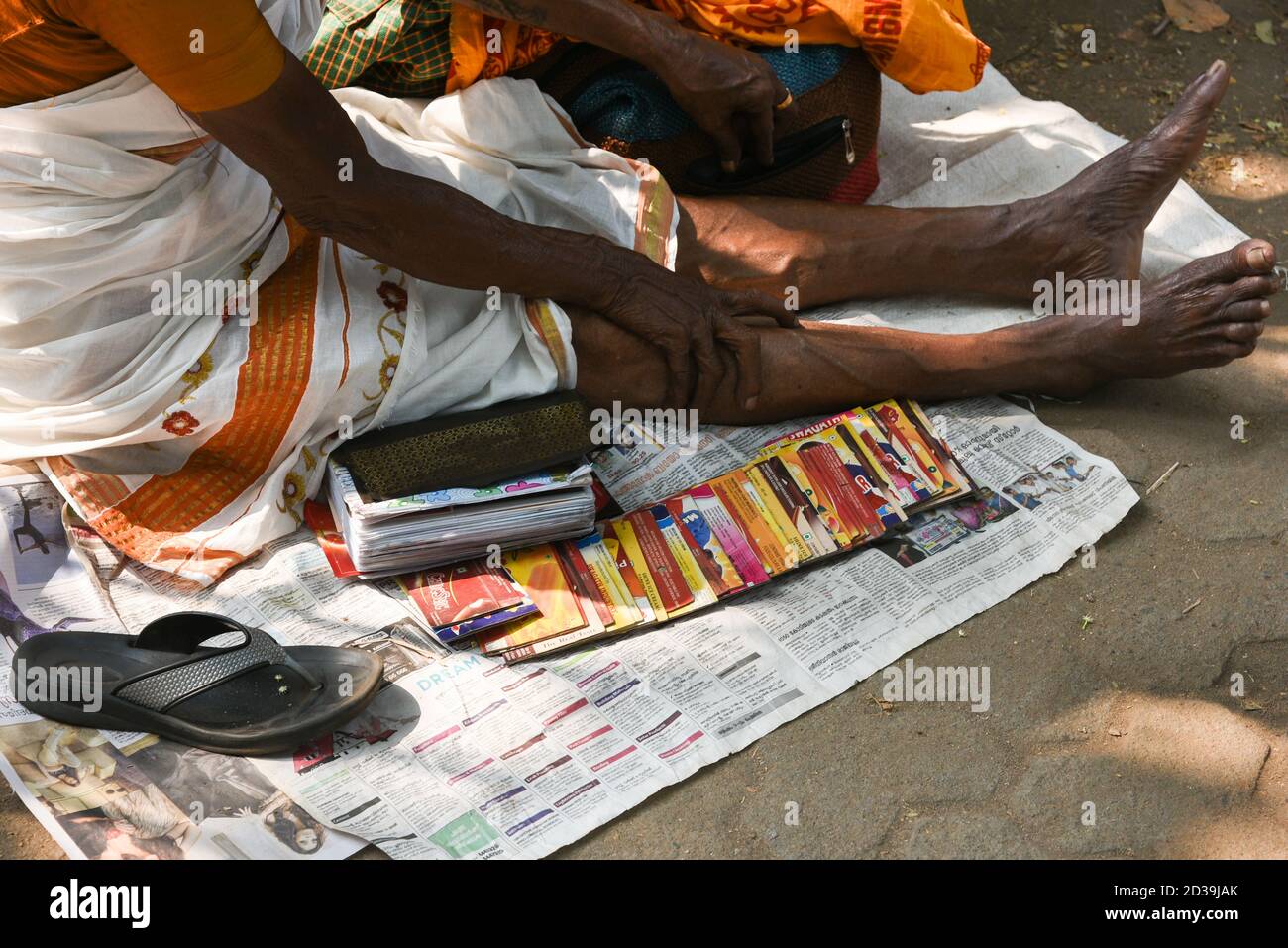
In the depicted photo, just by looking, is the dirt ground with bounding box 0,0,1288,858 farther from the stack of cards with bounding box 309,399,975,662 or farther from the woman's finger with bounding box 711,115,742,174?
the woman's finger with bounding box 711,115,742,174

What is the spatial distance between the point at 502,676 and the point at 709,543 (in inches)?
17.7

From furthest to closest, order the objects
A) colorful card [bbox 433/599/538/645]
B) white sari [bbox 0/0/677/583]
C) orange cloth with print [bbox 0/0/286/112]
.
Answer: colorful card [bbox 433/599/538/645]
white sari [bbox 0/0/677/583]
orange cloth with print [bbox 0/0/286/112]

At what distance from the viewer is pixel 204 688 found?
1859 mm

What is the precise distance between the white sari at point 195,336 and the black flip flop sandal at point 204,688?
0.24m

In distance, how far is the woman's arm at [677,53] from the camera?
2.43 m

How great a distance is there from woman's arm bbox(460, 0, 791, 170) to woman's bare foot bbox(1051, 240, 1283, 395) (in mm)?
798

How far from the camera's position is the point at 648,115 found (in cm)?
260

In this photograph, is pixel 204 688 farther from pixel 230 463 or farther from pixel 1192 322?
pixel 1192 322

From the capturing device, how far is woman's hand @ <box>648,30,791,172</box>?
97.1 inches

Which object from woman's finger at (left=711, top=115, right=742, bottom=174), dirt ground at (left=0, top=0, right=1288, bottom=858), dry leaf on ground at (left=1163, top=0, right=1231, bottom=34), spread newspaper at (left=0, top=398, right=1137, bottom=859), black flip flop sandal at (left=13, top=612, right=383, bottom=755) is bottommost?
dirt ground at (left=0, top=0, right=1288, bottom=858)

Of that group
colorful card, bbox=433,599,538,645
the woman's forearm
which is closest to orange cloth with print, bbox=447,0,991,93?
the woman's forearm

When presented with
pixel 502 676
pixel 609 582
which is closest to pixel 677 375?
pixel 609 582

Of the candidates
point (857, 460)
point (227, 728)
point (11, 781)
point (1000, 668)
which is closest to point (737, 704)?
point (1000, 668)

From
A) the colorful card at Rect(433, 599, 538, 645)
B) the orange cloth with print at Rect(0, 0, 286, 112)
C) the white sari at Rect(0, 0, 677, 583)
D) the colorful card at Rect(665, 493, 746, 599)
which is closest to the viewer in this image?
the orange cloth with print at Rect(0, 0, 286, 112)
